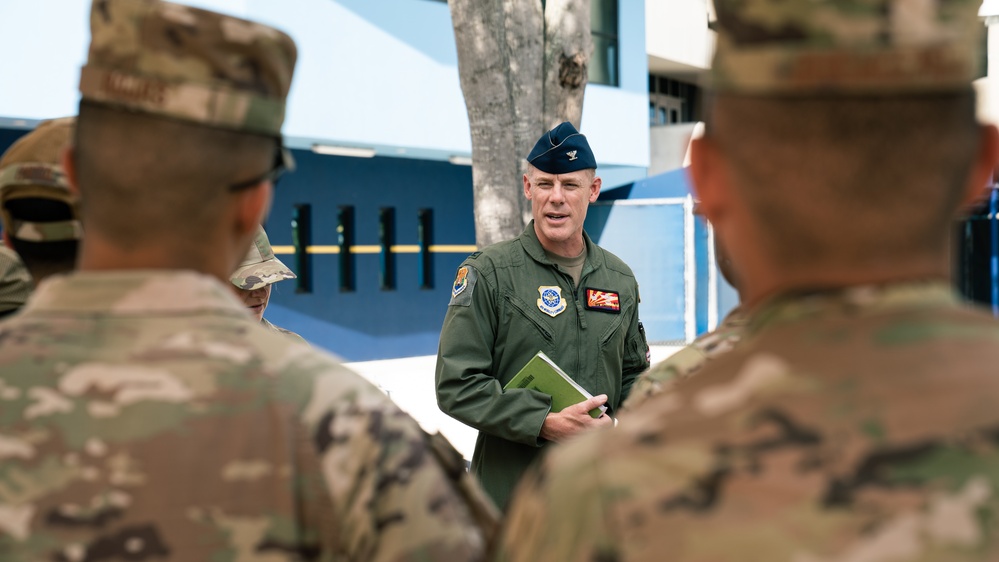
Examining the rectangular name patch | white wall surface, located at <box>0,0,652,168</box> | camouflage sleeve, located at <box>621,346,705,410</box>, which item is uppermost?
white wall surface, located at <box>0,0,652,168</box>

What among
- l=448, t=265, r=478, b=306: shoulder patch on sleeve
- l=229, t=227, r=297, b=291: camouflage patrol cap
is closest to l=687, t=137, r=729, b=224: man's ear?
l=229, t=227, r=297, b=291: camouflage patrol cap

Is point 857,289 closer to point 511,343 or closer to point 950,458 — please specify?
point 950,458

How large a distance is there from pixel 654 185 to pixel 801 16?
55.9 feet

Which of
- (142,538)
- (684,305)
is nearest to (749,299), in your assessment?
(142,538)

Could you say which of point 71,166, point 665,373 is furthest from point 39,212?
point 665,373

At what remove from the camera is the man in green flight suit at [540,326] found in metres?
3.67

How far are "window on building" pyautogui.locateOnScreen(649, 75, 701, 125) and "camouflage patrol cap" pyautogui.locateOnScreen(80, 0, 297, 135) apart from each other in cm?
2293

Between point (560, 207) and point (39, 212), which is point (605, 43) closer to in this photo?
point (560, 207)

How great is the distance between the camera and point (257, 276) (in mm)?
3729

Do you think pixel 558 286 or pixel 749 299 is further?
pixel 558 286

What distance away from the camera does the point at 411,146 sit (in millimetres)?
13992

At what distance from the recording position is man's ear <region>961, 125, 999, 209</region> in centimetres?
117

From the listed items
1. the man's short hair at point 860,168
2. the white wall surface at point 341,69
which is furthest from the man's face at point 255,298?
the white wall surface at point 341,69

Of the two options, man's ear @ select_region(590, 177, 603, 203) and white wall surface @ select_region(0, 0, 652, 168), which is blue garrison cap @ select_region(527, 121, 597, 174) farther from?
white wall surface @ select_region(0, 0, 652, 168)
